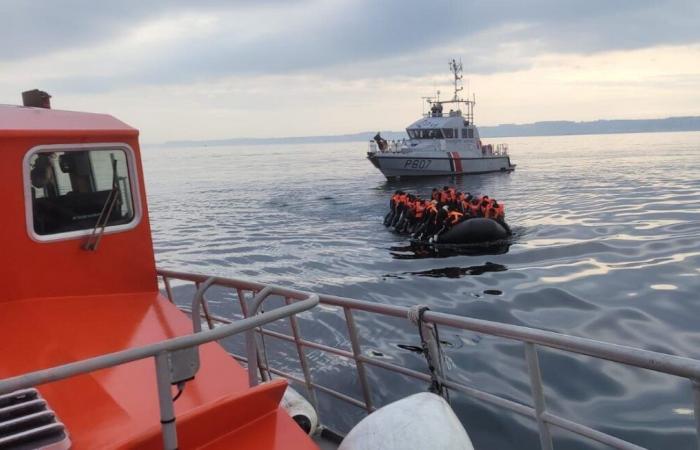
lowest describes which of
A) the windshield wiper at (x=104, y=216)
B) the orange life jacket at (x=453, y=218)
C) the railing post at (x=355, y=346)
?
the orange life jacket at (x=453, y=218)

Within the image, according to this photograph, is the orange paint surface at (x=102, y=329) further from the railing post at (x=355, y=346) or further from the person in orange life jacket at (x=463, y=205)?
the person in orange life jacket at (x=463, y=205)

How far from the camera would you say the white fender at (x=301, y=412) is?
3287mm

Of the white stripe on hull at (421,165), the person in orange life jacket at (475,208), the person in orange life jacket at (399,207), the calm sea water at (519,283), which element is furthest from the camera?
the white stripe on hull at (421,165)

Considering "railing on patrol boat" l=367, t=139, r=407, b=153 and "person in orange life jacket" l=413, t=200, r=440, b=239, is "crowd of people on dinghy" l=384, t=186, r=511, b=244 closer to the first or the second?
"person in orange life jacket" l=413, t=200, r=440, b=239

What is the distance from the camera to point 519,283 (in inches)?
427

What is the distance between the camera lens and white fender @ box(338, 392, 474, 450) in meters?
2.24

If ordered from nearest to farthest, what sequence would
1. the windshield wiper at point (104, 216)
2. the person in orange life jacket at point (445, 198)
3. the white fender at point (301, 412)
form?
the white fender at point (301, 412) < the windshield wiper at point (104, 216) < the person in orange life jacket at point (445, 198)

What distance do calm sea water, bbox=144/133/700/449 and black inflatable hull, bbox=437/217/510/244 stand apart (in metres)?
0.73

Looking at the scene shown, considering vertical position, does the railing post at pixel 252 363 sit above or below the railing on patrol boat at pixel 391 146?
below

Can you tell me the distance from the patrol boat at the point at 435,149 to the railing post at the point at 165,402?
35.2m

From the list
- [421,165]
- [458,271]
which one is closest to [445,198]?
[458,271]

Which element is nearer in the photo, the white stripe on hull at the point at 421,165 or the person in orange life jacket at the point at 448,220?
the person in orange life jacket at the point at 448,220

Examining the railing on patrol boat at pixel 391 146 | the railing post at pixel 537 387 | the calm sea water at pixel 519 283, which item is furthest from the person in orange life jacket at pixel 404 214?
the railing on patrol boat at pixel 391 146

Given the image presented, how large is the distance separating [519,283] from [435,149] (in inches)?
1100
